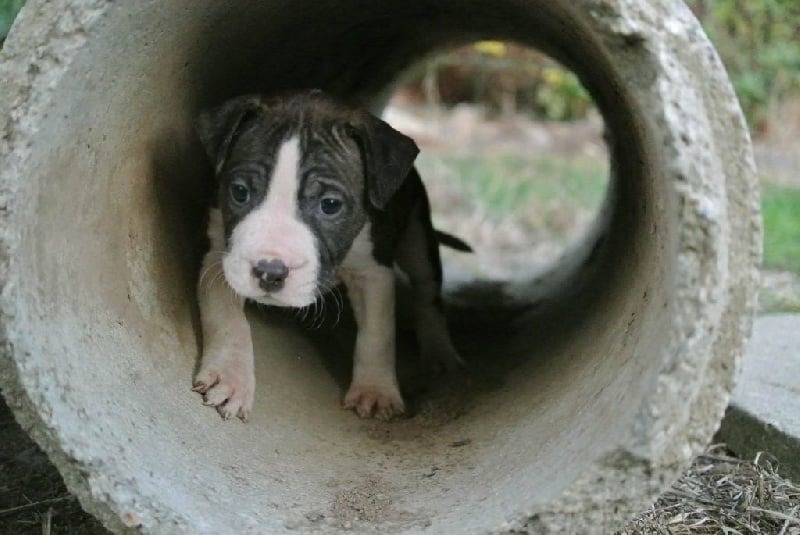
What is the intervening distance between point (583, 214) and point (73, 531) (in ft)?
24.4

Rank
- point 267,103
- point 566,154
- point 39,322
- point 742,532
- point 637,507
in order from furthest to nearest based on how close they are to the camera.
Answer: point 566,154, point 267,103, point 742,532, point 39,322, point 637,507

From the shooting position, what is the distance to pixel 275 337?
4504 mm

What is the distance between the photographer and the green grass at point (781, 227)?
26.1 feet

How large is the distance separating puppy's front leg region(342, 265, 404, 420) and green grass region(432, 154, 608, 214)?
240 inches

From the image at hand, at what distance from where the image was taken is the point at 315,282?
360 cm

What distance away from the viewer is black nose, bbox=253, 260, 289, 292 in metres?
3.38

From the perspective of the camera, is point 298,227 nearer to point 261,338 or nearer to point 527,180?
point 261,338

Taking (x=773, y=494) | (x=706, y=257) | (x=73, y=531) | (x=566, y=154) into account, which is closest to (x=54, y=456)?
(x=73, y=531)

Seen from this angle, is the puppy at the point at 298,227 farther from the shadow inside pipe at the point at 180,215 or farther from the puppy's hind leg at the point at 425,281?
the puppy's hind leg at the point at 425,281

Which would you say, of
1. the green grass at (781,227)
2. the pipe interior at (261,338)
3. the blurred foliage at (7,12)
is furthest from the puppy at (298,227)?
the green grass at (781,227)

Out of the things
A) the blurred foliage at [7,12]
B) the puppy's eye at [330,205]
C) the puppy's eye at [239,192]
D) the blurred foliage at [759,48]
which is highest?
the blurred foliage at [759,48]

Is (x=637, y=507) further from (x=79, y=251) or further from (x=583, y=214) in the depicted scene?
(x=583, y=214)

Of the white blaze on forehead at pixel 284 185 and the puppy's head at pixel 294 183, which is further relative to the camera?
the white blaze on forehead at pixel 284 185

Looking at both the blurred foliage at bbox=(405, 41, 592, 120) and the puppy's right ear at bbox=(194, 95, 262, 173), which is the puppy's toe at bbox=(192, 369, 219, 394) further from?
the blurred foliage at bbox=(405, 41, 592, 120)
